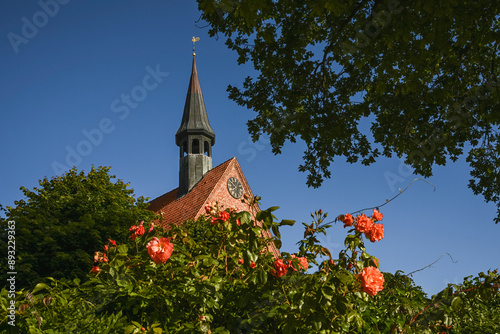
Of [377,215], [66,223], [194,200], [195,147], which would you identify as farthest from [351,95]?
[195,147]

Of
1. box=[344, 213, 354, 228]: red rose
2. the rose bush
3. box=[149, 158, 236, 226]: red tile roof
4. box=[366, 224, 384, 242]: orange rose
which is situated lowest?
the rose bush

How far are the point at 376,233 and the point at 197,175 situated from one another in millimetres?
21970

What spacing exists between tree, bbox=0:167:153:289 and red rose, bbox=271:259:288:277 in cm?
1090

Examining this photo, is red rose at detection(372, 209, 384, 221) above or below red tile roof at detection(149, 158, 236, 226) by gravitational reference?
below

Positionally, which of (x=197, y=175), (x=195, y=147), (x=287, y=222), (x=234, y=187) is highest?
(x=195, y=147)

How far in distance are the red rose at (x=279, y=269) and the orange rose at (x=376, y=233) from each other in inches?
27.8

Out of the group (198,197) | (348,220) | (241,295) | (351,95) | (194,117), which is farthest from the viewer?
(194,117)

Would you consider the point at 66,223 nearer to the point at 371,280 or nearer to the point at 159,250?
the point at 159,250

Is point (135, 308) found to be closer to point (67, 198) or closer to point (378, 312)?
point (378, 312)

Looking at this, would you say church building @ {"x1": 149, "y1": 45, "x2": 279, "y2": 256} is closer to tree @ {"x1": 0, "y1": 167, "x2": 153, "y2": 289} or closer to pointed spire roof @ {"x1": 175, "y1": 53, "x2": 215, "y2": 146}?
pointed spire roof @ {"x1": 175, "y1": 53, "x2": 215, "y2": 146}

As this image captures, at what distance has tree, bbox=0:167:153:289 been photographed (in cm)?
1287

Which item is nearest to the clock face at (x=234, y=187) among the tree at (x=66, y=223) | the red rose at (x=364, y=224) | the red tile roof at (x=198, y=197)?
the red tile roof at (x=198, y=197)

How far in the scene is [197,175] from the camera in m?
24.8

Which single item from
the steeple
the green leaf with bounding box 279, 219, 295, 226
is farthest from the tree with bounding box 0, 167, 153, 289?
the green leaf with bounding box 279, 219, 295, 226
